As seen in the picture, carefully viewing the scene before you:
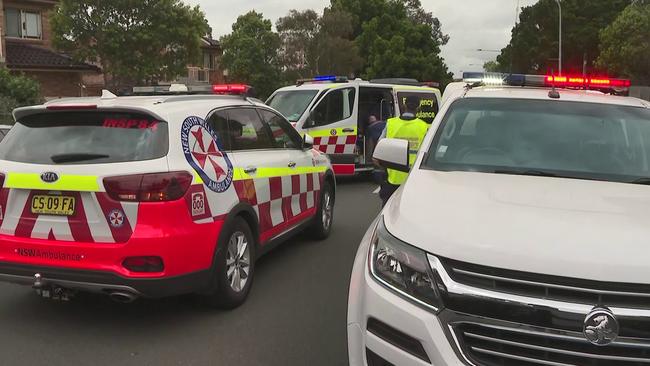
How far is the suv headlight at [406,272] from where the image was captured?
2400 millimetres

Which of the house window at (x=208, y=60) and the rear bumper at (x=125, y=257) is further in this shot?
the house window at (x=208, y=60)

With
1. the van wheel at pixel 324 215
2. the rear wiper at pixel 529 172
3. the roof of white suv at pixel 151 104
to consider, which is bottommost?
the van wheel at pixel 324 215

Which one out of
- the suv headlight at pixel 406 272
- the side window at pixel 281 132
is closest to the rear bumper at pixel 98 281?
the suv headlight at pixel 406 272

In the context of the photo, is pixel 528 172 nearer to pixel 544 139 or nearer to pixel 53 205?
pixel 544 139

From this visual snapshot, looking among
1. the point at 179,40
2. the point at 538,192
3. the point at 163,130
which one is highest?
the point at 179,40

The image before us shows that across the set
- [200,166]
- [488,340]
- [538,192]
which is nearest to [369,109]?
[200,166]

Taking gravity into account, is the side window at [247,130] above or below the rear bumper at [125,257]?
above

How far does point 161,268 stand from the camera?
13.0 ft

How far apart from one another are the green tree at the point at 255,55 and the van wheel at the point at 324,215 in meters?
36.6

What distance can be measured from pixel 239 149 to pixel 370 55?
1853 inches

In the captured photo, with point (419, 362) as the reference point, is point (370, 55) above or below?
above

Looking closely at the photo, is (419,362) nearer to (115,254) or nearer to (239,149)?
(115,254)

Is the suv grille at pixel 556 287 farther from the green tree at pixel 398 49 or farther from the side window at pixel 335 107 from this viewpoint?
the green tree at pixel 398 49

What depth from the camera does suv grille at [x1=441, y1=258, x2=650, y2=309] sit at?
219cm
